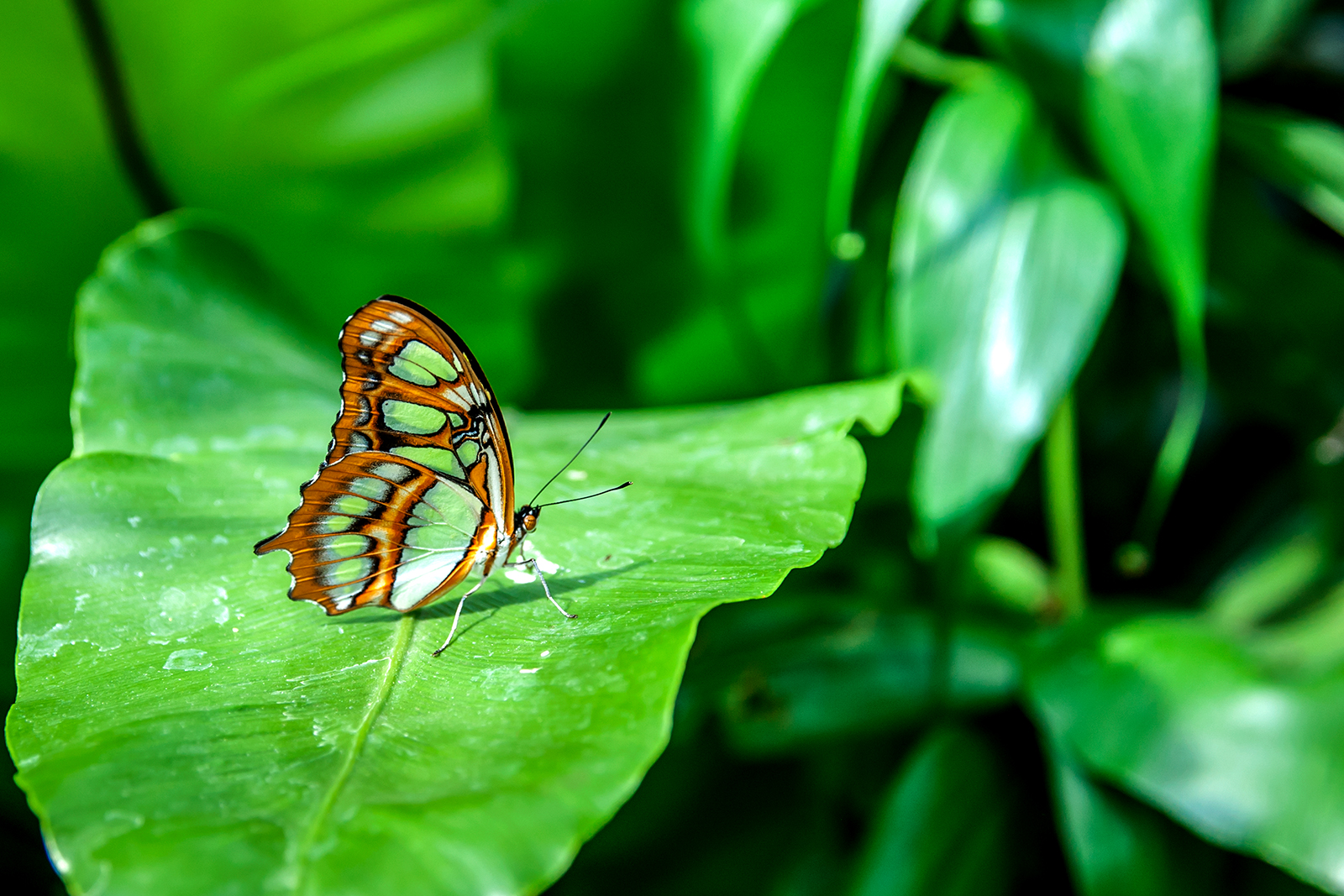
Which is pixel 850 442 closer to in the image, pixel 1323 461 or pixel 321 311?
pixel 1323 461

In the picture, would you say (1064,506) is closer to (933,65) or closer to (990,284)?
(990,284)

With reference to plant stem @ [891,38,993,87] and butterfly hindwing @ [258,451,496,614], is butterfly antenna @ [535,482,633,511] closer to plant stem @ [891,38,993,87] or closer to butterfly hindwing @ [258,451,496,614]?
butterfly hindwing @ [258,451,496,614]

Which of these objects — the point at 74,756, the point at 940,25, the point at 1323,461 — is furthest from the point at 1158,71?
the point at 74,756

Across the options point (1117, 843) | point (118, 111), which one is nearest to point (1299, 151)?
point (1117, 843)

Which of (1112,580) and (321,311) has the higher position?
(321,311)

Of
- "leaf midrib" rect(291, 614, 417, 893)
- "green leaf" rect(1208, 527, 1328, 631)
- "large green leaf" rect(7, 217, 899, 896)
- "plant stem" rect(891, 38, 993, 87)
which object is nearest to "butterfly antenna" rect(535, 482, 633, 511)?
"large green leaf" rect(7, 217, 899, 896)

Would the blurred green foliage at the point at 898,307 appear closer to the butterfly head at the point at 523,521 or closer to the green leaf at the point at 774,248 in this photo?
the green leaf at the point at 774,248

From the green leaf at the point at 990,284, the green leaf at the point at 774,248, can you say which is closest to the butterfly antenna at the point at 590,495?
the green leaf at the point at 990,284
